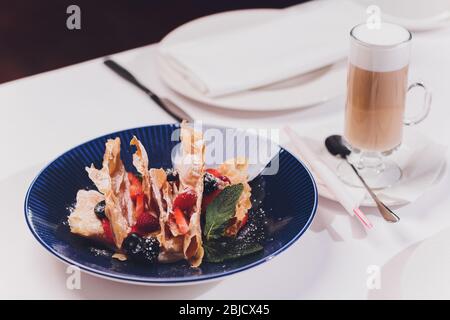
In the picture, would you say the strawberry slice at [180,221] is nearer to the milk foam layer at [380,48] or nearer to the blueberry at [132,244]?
the blueberry at [132,244]

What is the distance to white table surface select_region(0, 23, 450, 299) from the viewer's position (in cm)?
74

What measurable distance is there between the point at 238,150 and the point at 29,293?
332mm

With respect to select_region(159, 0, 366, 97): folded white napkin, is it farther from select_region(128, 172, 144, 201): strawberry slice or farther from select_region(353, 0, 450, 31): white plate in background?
select_region(128, 172, 144, 201): strawberry slice

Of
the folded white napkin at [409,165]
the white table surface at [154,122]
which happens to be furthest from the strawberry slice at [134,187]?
the folded white napkin at [409,165]

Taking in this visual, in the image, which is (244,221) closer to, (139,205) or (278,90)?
(139,205)

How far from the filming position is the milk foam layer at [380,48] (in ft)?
2.93

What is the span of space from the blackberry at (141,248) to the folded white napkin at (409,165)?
0.25m

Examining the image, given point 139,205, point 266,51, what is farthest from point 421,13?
point 139,205

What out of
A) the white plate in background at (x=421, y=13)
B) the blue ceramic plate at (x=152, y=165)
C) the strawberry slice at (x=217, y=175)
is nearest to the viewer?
the blue ceramic plate at (x=152, y=165)

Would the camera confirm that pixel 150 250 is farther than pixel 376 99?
No

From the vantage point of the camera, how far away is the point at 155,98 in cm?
114

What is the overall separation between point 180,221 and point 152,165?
0.62 feet
